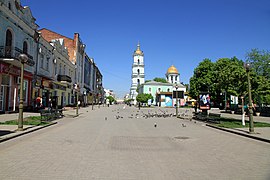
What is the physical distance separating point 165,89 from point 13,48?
8538 centimetres

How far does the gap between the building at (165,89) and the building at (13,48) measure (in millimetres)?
56176

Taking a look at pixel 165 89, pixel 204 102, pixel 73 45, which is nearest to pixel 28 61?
pixel 204 102

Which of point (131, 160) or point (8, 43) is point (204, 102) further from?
point (8, 43)

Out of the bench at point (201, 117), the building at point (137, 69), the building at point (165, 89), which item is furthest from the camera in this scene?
the building at point (137, 69)

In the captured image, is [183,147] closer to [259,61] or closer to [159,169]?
[159,169]

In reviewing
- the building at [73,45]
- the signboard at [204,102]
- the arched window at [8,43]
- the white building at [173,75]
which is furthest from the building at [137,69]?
the arched window at [8,43]

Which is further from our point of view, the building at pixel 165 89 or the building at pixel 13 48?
the building at pixel 165 89

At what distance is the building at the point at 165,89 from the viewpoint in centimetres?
8319

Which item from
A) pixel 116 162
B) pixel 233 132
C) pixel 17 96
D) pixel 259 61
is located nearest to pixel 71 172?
pixel 116 162

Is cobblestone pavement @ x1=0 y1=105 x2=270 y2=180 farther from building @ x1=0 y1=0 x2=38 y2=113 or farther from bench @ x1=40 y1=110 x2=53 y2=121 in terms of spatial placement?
building @ x1=0 y1=0 x2=38 y2=113

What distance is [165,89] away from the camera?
10238 cm

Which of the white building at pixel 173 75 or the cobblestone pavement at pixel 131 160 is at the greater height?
→ the white building at pixel 173 75

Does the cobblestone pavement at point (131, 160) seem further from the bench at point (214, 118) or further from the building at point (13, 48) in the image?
the building at point (13, 48)

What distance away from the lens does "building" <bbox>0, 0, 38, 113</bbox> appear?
65.4ft
